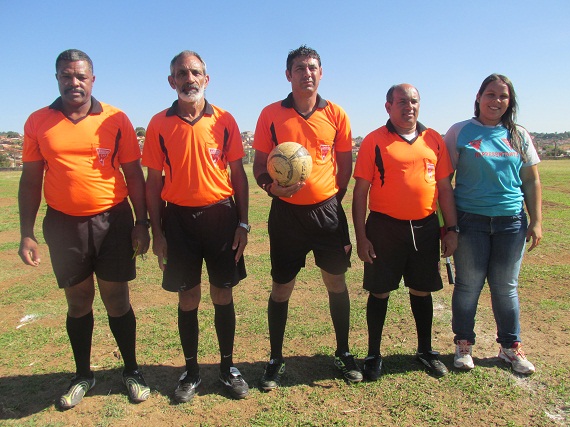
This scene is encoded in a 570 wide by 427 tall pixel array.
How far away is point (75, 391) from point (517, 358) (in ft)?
12.3

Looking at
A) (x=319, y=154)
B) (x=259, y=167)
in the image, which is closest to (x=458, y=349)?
(x=319, y=154)

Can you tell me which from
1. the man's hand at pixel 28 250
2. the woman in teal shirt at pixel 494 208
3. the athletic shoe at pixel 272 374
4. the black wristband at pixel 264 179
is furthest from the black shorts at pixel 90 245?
the woman in teal shirt at pixel 494 208

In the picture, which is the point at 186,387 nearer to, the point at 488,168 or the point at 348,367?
the point at 348,367

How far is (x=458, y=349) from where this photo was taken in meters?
3.81

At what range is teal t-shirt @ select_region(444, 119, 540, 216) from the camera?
11.8 ft

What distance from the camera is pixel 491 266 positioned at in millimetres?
3795

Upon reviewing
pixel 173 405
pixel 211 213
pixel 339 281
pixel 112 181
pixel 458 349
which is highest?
pixel 112 181

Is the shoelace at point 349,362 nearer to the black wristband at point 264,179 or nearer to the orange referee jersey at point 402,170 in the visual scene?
the orange referee jersey at point 402,170

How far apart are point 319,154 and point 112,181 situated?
65.2 inches

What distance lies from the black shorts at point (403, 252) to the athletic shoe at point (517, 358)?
0.93 meters

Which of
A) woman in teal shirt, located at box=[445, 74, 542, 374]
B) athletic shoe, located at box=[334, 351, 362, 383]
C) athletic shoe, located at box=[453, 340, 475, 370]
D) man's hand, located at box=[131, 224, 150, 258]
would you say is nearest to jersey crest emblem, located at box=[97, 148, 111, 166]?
man's hand, located at box=[131, 224, 150, 258]

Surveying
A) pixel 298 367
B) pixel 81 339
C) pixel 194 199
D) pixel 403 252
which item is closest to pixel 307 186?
pixel 194 199

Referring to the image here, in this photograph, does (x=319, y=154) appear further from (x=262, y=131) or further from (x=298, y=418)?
(x=298, y=418)

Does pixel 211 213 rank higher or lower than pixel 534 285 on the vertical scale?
higher
